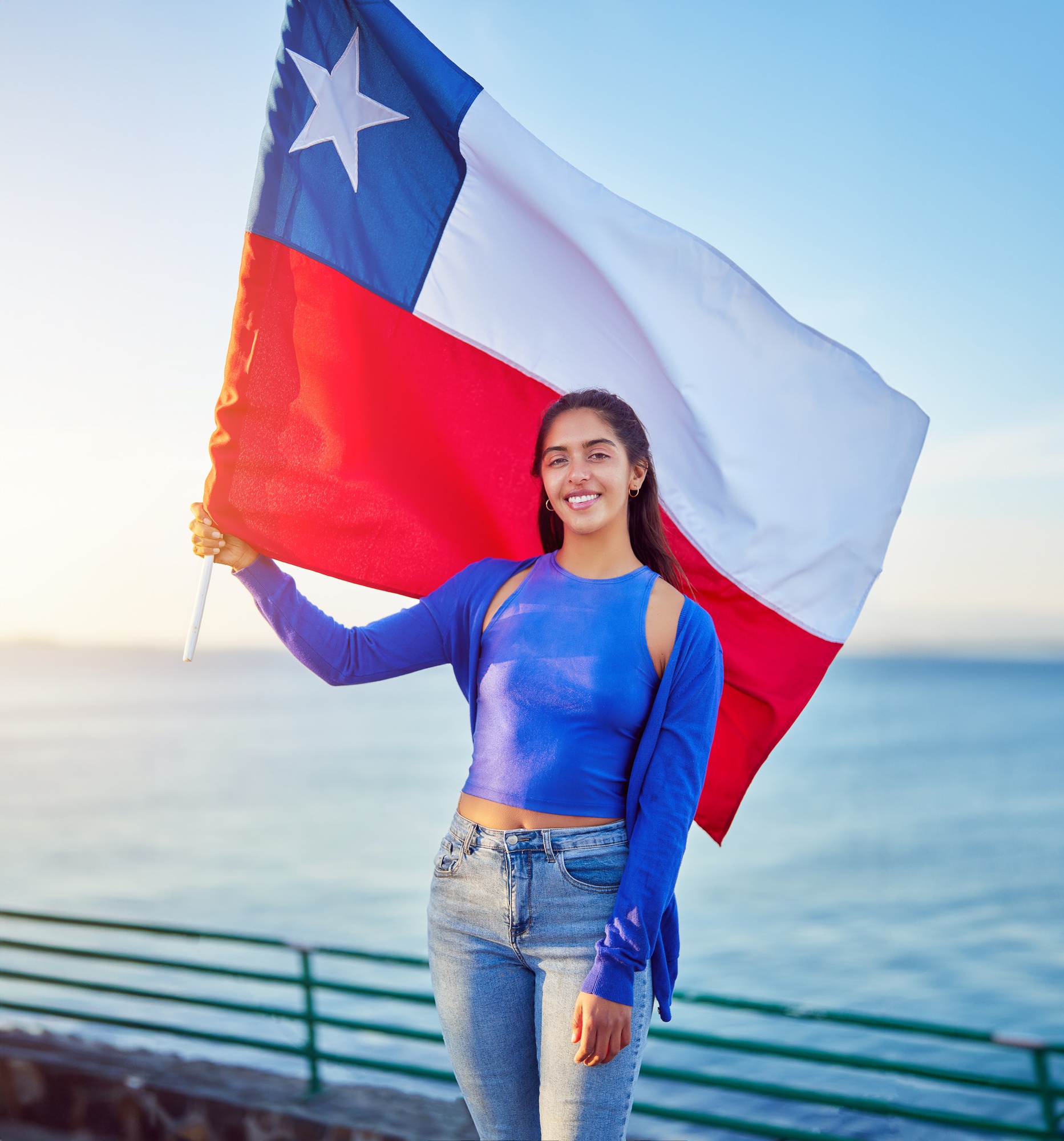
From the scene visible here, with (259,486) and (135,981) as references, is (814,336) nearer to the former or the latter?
(259,486)

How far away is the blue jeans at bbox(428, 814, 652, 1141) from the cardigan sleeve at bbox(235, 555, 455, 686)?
48 centimetres

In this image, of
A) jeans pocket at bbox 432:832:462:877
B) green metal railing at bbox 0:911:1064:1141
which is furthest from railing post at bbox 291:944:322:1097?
jeans pocket at bbox 432:832:462:877

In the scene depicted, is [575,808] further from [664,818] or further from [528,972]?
[528,972]

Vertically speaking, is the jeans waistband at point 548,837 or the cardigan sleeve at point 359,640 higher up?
the cardigan sleeve at point 359,640

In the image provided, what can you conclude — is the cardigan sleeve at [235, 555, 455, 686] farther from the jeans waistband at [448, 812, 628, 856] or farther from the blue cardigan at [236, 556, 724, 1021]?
the jeans waistband at [448, 812, 628, 856]

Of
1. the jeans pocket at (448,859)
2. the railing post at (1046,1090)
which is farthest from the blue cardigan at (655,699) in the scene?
the railing post at (1046,1090)

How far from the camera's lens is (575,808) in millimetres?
2010

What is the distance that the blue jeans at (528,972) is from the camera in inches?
76.2

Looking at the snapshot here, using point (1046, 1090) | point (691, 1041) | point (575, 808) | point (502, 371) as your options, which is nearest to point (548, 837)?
point (575, 808)

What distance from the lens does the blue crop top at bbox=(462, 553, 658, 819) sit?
79.9 inches

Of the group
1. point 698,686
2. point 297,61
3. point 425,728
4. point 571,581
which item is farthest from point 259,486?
point 425,728

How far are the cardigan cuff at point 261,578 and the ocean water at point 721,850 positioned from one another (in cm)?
675

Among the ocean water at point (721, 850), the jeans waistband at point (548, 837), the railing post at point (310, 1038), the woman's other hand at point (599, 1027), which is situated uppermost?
the jeans waistband at point (548, 837)

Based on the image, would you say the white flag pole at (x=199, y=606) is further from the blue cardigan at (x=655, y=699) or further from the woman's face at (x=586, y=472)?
the woman's face at (x=586, y=472)
